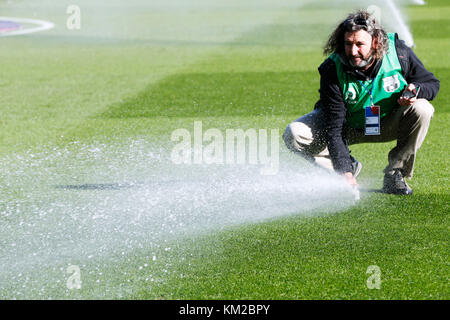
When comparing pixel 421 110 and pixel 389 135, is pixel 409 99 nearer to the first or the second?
pixel 421 110

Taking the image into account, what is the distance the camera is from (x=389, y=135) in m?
4.94

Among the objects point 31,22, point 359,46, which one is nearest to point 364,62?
point 359,46

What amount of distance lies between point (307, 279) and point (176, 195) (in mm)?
1623

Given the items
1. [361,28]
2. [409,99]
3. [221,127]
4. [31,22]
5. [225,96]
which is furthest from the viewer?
[31,22]

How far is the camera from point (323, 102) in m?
4.61

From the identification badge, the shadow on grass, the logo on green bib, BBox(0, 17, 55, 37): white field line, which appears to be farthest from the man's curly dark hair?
BBox(0, 17, 55, 37): white field line

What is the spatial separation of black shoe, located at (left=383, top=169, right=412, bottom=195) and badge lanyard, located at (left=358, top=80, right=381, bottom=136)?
1.39ft

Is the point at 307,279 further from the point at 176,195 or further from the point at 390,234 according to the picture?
the point at 176,195

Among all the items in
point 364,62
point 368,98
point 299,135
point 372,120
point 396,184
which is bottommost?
point 396,184

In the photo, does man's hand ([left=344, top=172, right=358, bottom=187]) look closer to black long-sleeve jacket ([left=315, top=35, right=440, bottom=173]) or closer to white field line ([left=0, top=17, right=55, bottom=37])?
black long-sleeve jacket ([left=315, top=35, right=440, bottom=173])

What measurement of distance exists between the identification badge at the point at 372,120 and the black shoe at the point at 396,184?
1.41ft

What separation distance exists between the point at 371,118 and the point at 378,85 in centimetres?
20

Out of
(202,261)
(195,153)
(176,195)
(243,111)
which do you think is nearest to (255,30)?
(243,111)

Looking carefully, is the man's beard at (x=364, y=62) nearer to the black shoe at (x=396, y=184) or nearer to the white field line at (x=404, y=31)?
the black shoe at (x=396, y=184)
